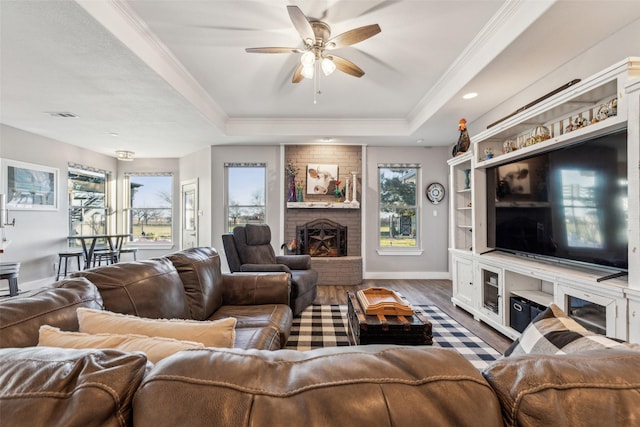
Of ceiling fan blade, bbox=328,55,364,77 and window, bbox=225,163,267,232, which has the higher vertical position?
ceiling fan blade, bbox=328,55,364,77

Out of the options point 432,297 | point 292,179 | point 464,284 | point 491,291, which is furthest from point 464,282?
point 292,179

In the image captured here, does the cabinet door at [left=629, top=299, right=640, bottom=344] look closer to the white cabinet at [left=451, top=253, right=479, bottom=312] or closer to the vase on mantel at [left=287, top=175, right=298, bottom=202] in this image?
the white cabinet at [left=451, top=253, right=479, bottom=312]

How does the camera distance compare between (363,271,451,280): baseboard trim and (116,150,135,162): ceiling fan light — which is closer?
(363,271,451,280): baseboard trim

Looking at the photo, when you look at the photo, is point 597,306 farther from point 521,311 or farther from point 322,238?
point 322,238

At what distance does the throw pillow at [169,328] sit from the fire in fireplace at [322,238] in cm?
438

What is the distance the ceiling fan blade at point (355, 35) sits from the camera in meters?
2.05

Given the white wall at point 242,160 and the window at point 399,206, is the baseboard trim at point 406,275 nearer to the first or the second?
the window at point 399,206

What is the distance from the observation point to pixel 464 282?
11.1 ft

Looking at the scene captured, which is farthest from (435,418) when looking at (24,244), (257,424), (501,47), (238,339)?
(24,244)

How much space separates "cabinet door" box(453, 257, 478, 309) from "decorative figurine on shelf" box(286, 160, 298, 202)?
2.90 meters

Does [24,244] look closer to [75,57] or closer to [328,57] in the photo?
[75,57]

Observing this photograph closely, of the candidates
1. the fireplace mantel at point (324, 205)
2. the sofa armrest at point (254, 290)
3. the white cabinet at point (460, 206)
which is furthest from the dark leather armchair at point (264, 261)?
the white cabinet at point (460, 206)

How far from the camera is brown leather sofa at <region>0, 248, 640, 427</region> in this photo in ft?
1.37

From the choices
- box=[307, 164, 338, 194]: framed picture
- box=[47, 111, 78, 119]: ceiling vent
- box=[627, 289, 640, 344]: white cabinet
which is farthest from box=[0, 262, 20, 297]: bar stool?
box=[627, 289, 640, 344]: white cabinet
